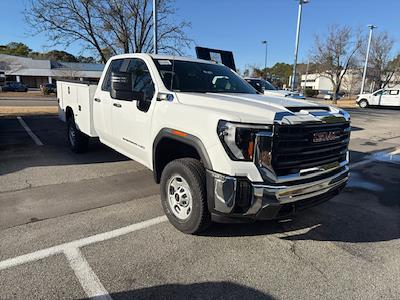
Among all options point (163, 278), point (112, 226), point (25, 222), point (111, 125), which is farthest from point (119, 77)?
point (163, 278)

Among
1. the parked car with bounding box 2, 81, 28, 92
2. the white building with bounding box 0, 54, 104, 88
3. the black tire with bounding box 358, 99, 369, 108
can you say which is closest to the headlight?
the black tire with bounding box 358, 99, 369, 108

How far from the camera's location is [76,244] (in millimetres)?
3359

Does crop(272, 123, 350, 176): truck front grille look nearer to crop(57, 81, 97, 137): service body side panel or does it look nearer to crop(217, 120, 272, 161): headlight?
crop(217, 120, 272, 161): headlight

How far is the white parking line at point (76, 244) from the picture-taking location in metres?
A: 3.01

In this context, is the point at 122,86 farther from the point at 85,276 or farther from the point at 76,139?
the point at 76,139

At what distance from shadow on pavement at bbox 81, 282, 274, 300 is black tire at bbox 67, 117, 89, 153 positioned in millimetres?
4806

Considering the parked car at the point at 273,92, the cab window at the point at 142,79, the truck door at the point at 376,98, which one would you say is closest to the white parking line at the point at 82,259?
the cab window at the point at 142,79

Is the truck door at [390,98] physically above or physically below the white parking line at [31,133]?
above

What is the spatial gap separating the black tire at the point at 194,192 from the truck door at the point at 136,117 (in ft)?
2.60

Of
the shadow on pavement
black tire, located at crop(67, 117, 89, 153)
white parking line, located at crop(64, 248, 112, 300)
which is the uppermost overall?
black tire, located at crop(67, 117, 89, 153)

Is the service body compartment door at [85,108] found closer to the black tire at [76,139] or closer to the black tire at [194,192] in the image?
the black tire at [76,139]

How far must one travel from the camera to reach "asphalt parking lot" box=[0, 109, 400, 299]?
2.74 metres

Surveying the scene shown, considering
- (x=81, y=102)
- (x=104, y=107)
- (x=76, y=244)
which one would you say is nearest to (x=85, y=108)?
(x=81, y=102)

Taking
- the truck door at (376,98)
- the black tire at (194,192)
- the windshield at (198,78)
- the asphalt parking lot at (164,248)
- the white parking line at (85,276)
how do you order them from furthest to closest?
the truck door at (376,98)
the windshield at (198,78)
the black tire at (194,192)
the asphalt parking lot at (164,248)
the white parking line at (85,276)
